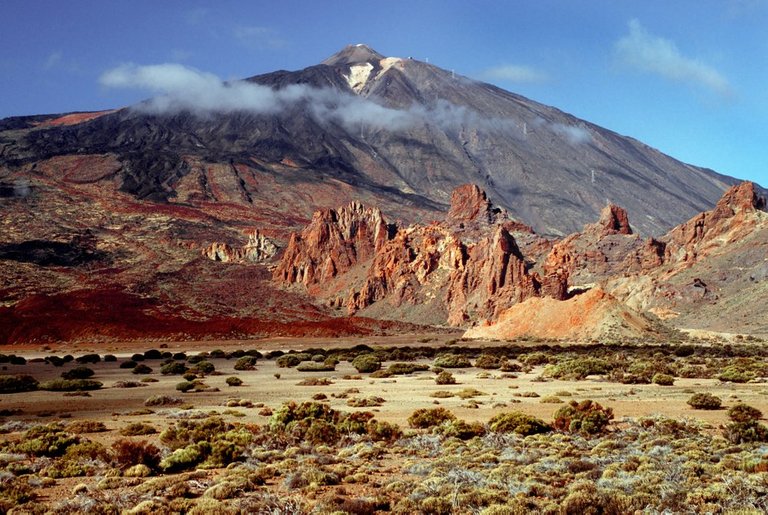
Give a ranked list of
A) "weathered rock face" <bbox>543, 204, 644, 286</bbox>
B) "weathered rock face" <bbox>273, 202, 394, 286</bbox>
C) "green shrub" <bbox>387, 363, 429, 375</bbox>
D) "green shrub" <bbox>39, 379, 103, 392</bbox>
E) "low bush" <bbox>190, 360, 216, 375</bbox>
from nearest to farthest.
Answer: "green shrub" <bbox>39, 379, 103, 392</bbox>
"green shrub" <bbox>387, 363, 429, 375</bbox>
"low bush" <bbox>190, 360, 216, 375</bbox>
"weathered rock face" <bbox>543, 204, 644, 286</bbox>
"weathered rock face" <bbox>273, 202, 394, 286</bbox>

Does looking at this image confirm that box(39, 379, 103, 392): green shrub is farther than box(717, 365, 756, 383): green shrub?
No

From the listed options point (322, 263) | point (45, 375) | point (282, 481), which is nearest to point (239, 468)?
point (282, 481)

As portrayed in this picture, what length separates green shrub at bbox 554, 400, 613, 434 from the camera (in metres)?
17.6

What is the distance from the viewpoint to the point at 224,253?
141625mm

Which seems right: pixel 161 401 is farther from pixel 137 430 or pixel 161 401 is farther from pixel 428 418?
pixel 428 418

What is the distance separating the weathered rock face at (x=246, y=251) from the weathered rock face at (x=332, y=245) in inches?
561

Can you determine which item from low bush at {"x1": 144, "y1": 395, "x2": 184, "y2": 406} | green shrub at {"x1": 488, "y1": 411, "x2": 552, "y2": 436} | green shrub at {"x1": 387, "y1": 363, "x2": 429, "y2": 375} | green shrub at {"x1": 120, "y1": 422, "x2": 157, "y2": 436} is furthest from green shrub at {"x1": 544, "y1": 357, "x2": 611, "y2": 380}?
green shrub at {"x1": 120, "y1": 422, "x2": 157, "y2": 436}

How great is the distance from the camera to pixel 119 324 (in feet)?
267

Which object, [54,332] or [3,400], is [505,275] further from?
[3,400]

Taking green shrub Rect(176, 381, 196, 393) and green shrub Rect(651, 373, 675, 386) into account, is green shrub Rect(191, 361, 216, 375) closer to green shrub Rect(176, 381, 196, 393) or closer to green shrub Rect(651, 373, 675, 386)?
green shrub Rect(176, 381, 196, 393)

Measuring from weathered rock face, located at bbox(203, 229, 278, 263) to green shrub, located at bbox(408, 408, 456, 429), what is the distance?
408 feet

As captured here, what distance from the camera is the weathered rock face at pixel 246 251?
14125cm

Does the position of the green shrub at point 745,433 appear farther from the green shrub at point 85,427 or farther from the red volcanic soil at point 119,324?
the red volcanic soil at point 119,324

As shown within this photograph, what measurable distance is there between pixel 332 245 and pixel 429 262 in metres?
26.7
